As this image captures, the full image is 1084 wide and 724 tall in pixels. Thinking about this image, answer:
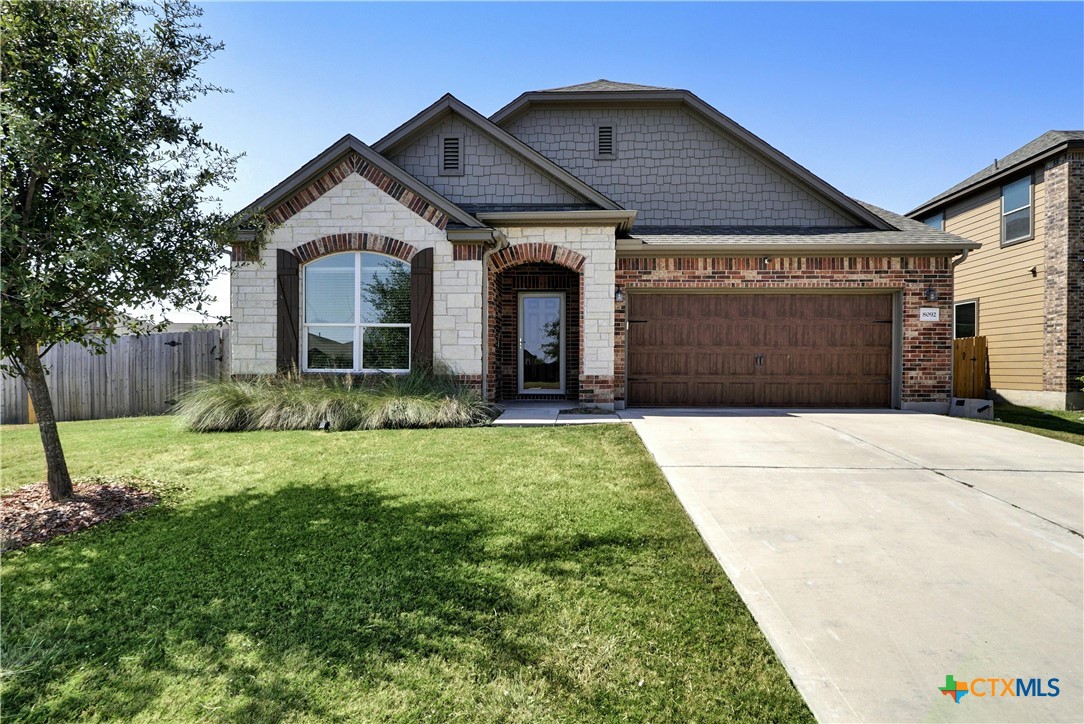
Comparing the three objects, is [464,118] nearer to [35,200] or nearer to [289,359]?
[289,359]

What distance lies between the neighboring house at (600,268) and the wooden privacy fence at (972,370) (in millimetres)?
4927

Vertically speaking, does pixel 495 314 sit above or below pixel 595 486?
above

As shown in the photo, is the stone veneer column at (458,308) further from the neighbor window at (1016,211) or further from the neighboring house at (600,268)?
the neighbor window at (1016,211)

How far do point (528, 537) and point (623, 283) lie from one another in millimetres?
7402

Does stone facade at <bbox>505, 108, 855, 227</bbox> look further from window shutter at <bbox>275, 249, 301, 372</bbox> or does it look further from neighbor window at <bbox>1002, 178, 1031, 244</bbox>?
window shutter at <bbox>275, 249, 301, 372</bbox>

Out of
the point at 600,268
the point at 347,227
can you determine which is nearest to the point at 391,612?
the point at 600,268

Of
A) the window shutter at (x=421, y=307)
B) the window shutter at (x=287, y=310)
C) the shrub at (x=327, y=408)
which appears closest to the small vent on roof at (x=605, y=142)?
the window shutter at (x=421, y=307)

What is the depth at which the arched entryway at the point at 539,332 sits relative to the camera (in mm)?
11586

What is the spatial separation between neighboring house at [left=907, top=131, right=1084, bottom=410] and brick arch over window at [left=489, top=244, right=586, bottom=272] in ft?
37.3

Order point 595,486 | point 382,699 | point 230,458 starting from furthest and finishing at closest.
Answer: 1. point 230,458
2. point 595,486
3. point 382,699

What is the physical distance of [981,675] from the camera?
2.20 m

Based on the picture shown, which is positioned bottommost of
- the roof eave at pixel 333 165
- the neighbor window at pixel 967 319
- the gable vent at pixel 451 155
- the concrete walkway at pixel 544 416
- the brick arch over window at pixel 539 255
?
the concrete walkway at pixel 544 416

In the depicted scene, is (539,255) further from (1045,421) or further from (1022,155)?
(1022,155)

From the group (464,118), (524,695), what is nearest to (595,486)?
(524,695)
